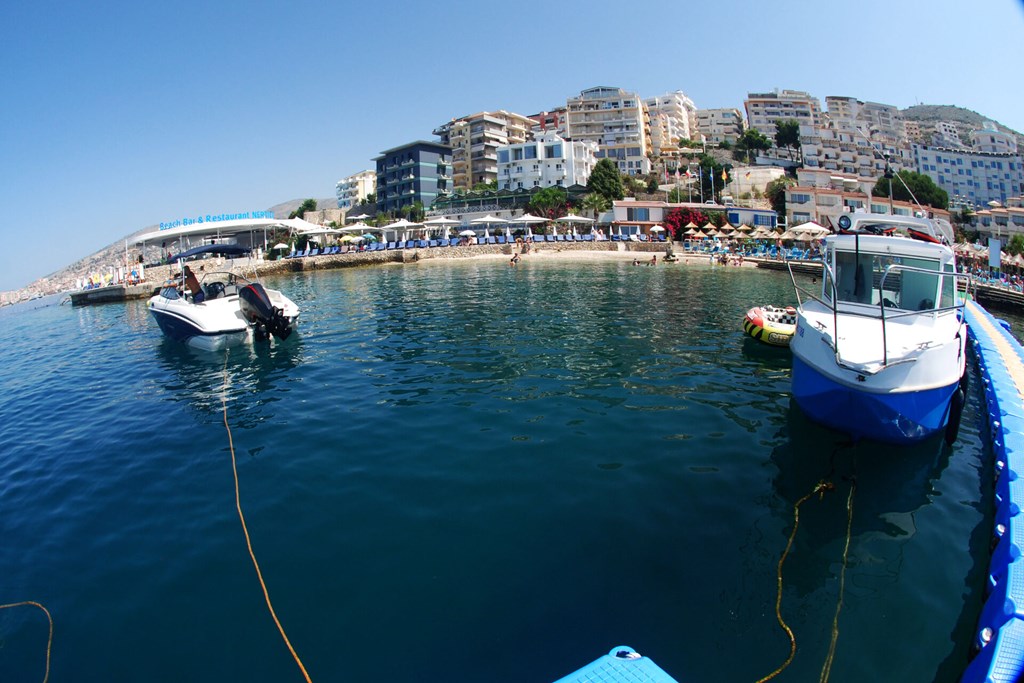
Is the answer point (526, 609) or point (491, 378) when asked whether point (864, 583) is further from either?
point (491, 378)

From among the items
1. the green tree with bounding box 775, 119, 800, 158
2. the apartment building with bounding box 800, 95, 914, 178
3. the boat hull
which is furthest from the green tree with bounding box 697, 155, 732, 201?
the boat hull

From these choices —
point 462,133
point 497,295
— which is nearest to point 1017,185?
point 462,133

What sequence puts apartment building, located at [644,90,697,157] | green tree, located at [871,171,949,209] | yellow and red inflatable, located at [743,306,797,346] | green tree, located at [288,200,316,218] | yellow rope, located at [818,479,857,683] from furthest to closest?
apartment building, located at [644,90,697,157] < green tree, located at [288,200,316,218] < green tree, located at [871,171,949,209] < yellow and red inflatable, located at [743,306,797,346] < yellow rope, located at [818,479,857,683]

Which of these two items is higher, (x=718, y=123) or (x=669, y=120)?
(x=718, y=123)

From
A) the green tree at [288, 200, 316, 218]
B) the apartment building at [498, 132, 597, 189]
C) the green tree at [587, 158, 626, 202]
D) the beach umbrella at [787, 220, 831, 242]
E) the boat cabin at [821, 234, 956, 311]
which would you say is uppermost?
the apartment building at [498, 132, 597, 189]

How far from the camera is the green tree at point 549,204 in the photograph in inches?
3004

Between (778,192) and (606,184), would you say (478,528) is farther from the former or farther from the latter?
(778,192)

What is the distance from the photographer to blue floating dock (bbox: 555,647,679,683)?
3801 millimetres

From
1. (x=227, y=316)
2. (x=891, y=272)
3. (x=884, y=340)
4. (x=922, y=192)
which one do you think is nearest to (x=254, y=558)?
(x=884, y=340)

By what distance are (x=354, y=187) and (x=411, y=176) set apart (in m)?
59.2

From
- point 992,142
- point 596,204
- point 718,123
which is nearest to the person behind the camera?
point 596,204

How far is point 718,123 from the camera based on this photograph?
16188 cm

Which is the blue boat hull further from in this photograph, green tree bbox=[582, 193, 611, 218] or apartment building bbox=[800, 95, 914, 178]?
apartment building bbox=[800, 95, 914, 178]

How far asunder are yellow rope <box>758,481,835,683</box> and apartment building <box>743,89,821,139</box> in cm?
15940
